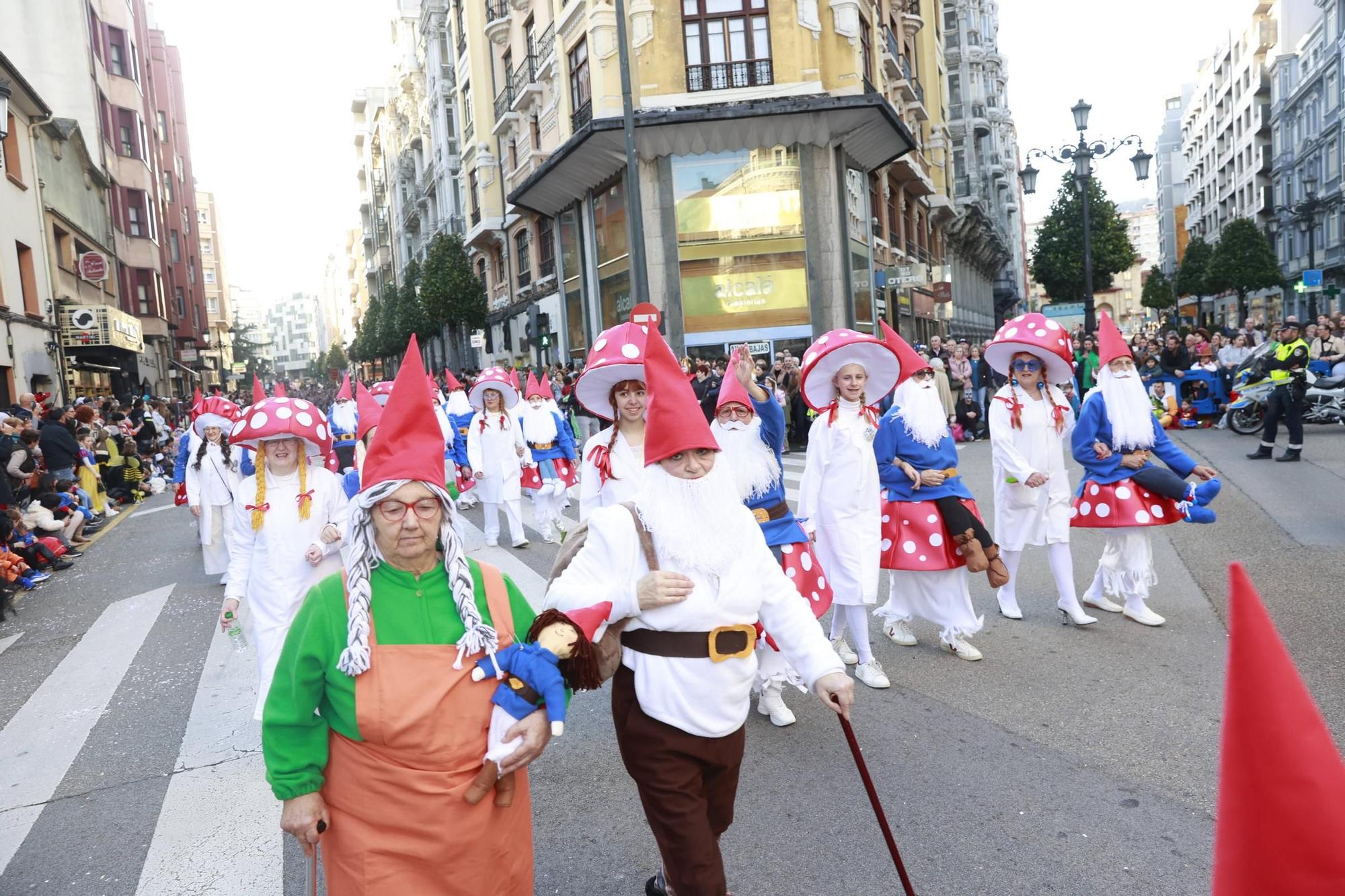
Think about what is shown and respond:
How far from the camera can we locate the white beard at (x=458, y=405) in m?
14.6

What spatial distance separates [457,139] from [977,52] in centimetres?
2735

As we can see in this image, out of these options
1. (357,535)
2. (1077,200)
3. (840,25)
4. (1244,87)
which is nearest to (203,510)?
(357,535)

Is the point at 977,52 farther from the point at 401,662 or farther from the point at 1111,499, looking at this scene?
the point at 401,662

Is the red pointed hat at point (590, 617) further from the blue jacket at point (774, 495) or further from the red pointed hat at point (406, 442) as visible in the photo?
the blue jacket at point (774, 495)

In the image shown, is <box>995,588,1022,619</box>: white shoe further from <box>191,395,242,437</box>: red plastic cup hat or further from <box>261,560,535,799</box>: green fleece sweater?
<box>191,395,242,437</box>: red plastic cup hat

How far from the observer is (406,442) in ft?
9.21

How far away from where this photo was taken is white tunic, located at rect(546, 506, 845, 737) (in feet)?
9.83

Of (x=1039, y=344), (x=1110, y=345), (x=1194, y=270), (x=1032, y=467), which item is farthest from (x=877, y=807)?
(x=1194, y=270)

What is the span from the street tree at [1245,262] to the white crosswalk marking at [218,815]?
58.6 m

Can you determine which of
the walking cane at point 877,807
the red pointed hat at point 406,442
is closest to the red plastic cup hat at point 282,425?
the red pointed hat at point 406,442

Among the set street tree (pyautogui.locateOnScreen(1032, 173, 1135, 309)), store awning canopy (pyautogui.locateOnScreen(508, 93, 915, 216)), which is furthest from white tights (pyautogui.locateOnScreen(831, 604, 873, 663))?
street tree (pyautogui.locateOnScreen(1032, 173, 1135, 309))

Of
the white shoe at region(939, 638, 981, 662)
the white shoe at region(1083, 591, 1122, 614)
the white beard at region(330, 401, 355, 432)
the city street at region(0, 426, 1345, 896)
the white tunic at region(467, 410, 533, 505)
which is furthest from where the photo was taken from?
the white beard at region(330, 401, 355, 432)

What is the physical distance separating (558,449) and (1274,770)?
10.3m

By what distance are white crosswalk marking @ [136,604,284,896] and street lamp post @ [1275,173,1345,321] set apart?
58.0m
